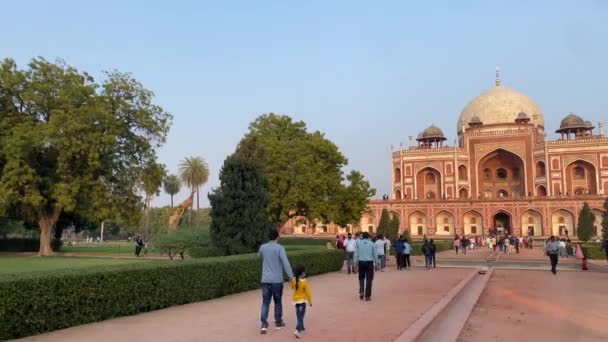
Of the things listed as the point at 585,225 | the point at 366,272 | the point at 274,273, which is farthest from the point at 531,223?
the point at 274,273

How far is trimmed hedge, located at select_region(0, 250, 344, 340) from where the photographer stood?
7520 mm

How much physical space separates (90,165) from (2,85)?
6203mm

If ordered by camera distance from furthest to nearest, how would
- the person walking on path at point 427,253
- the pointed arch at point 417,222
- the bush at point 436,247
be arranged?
the pointed arch at point 417,222 < the bush at point 436,247 < the person walking on path at point 427,253

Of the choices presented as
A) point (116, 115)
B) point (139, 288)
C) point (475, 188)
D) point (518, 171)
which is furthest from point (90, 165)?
point (518, 171)

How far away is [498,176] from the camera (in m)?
74.3

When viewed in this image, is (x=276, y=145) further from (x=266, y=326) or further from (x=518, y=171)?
(x=518, y=171)

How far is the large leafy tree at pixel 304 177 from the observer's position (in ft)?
106


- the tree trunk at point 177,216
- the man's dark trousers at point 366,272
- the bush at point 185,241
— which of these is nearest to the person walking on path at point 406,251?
the bush at point 185,241

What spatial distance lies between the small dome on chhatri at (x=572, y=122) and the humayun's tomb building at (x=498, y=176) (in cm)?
12

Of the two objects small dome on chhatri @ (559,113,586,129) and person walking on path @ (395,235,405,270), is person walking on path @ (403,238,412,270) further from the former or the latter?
small dome on chhatri @ (559,113,586,129)

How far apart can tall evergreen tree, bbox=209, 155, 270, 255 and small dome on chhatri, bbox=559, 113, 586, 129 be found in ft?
208

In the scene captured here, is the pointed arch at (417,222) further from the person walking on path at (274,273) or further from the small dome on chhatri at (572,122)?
the person walking on path at (274,273)

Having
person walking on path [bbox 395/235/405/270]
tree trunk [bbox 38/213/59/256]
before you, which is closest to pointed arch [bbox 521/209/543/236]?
person walking on path [bbox 395/235/405/270]

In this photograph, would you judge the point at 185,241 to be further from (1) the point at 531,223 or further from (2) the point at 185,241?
(1) the point at 531,223
